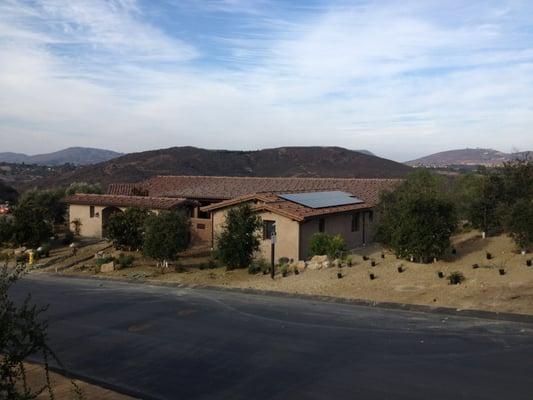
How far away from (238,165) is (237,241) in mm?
70228

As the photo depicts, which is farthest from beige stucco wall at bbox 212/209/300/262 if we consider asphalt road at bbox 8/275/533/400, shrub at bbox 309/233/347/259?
asphalt road at bbox 8/275/533/400

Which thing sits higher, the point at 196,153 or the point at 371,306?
the point at 196,153

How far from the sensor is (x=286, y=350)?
1240cm

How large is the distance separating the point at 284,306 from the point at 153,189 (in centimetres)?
2824

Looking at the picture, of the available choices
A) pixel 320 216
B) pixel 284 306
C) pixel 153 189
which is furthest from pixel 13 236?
pixel 284 306

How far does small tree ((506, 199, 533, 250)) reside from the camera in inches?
835

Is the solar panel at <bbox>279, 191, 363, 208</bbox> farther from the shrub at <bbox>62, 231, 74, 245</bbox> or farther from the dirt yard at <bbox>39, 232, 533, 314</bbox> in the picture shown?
the shrub at <bbox>62, 231, 74, 245</bbox>

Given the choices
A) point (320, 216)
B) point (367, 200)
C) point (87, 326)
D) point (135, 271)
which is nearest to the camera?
point (87, 326)

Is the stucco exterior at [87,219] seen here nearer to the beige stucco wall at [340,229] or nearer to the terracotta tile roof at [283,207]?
the terracotta tile roof at [283,207]

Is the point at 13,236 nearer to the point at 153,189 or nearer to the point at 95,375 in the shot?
the point at 153,189

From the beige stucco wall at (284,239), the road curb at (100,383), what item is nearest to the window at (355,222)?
the beige stucco wall at (284,239)

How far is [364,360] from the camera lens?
11539mm

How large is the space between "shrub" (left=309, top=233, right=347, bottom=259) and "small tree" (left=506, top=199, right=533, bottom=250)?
21.8 feet

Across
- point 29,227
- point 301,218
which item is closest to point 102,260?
point 29,227
